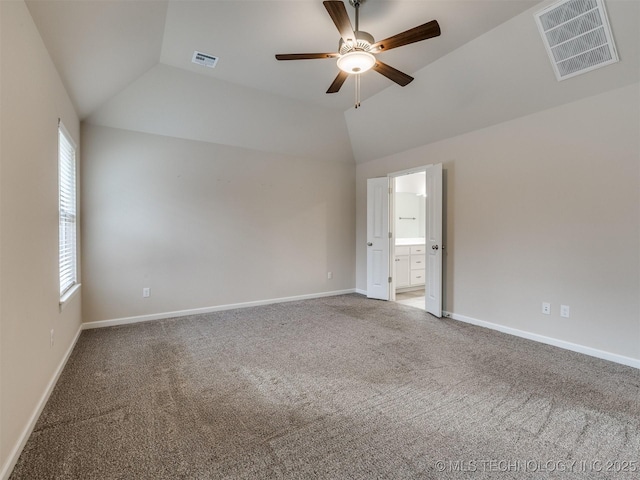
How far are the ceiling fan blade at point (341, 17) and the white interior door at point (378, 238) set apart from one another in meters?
3.12

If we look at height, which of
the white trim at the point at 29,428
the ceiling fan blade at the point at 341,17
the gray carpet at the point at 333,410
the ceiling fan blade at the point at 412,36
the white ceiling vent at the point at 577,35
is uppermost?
the white ceiling vent at the point at 577,35

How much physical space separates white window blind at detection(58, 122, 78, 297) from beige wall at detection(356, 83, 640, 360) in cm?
434

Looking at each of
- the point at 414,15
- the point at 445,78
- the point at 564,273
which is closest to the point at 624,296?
the point at 564,273

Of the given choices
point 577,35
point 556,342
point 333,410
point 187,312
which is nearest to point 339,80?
point 577,35

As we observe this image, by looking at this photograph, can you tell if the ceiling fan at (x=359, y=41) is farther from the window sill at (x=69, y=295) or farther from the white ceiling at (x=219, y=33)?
the window sill at (x=69, y=295)

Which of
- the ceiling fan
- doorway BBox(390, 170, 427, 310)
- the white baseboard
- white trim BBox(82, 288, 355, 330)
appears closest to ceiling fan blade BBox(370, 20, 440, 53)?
the ceiling fan

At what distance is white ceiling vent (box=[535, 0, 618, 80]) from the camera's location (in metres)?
2.29

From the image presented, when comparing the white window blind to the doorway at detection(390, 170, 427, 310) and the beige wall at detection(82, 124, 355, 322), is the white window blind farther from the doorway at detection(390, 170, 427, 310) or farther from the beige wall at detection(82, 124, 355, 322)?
the doorway at detection(390, 170, 427, 310)

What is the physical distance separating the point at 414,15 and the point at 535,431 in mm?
3083

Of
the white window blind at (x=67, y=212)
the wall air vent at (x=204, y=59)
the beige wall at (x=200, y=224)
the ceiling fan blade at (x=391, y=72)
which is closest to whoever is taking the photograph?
the ceiling fan blade at (x=391, y=72)

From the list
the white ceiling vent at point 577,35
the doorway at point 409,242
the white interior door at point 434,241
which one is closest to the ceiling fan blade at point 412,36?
the white ceiling vent at point 577,35

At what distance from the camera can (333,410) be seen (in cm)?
203

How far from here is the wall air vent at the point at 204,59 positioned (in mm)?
3027

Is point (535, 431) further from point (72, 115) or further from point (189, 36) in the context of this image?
point (72, 115)
